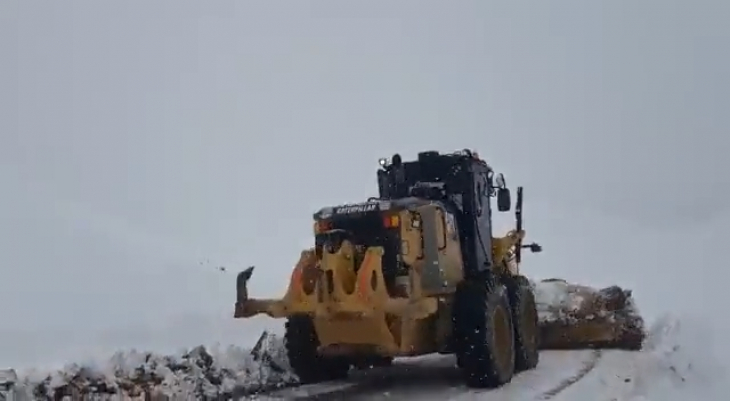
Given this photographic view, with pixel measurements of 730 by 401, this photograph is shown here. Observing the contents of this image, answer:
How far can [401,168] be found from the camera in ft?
40.5

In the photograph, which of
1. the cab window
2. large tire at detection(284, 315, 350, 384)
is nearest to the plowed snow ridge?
large tire at detection(284, 315, 350, 384)

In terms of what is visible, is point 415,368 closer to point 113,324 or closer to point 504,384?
point 504,384

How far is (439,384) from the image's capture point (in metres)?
10.7

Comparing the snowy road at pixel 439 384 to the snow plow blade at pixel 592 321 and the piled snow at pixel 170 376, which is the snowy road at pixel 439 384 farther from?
the snow plow blade at pixel 592 321

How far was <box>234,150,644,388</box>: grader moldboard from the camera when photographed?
9367 millimetres

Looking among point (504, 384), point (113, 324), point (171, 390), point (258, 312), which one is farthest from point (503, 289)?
point (113, 324)

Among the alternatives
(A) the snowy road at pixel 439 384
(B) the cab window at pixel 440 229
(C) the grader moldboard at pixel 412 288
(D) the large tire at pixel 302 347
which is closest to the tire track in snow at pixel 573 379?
(A) the snowy road at pixel 439 384

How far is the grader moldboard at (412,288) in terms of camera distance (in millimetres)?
9367

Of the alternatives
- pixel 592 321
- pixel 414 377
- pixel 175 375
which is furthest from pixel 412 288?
pixel 592 321

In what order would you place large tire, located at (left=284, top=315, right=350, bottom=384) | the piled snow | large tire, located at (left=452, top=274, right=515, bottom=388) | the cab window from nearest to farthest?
the piled snow → large tire, located at (left=452, top=274, right=515, bottom=388) → the cab window → large tire, located at (left=284, top=315, right=350, bottom=384)

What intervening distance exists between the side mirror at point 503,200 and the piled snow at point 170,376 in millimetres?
3376

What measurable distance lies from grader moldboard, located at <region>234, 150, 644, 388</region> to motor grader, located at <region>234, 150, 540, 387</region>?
0.01 meters

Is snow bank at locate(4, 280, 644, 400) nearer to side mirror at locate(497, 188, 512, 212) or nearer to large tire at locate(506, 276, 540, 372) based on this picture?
large tire at locate(506, 276, 540, 372)

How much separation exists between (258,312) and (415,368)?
3482mm
